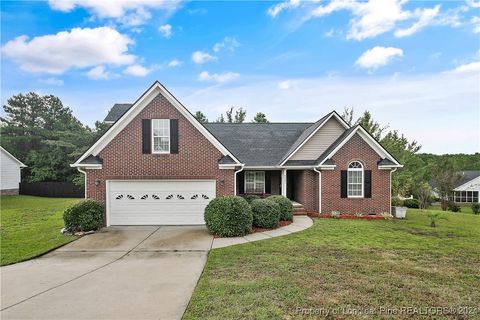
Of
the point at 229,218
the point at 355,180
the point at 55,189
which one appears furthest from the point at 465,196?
the point at 55,189

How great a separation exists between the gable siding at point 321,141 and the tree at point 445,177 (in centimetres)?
2261

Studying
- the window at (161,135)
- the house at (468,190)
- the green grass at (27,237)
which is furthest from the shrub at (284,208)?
the house at (468,190)

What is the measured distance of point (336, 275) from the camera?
631 cm

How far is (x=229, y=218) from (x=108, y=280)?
5.03m

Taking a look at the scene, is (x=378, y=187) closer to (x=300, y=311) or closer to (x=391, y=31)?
(x=391, y=31)

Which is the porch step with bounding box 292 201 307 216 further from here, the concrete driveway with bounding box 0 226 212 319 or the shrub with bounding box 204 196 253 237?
the concrete driveway with bounding box 0 226 212 319

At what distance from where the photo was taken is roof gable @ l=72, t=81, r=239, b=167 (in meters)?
12.4

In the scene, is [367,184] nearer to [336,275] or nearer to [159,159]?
[336,275]

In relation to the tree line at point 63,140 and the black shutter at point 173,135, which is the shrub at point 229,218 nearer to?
the black shutter at point 173,135

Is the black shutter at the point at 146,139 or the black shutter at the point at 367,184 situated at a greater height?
the black shutter at the point at 146,139

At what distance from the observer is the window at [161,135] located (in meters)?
12.8

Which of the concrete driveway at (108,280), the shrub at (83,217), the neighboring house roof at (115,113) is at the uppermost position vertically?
the neighboring house roof at (115,113)

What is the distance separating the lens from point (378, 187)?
1504 centimetres

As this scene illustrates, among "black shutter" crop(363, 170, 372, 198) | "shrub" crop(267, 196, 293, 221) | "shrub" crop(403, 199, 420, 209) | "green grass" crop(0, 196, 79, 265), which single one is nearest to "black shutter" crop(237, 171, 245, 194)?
"shrub" crop(267, 196, 293, 221)
